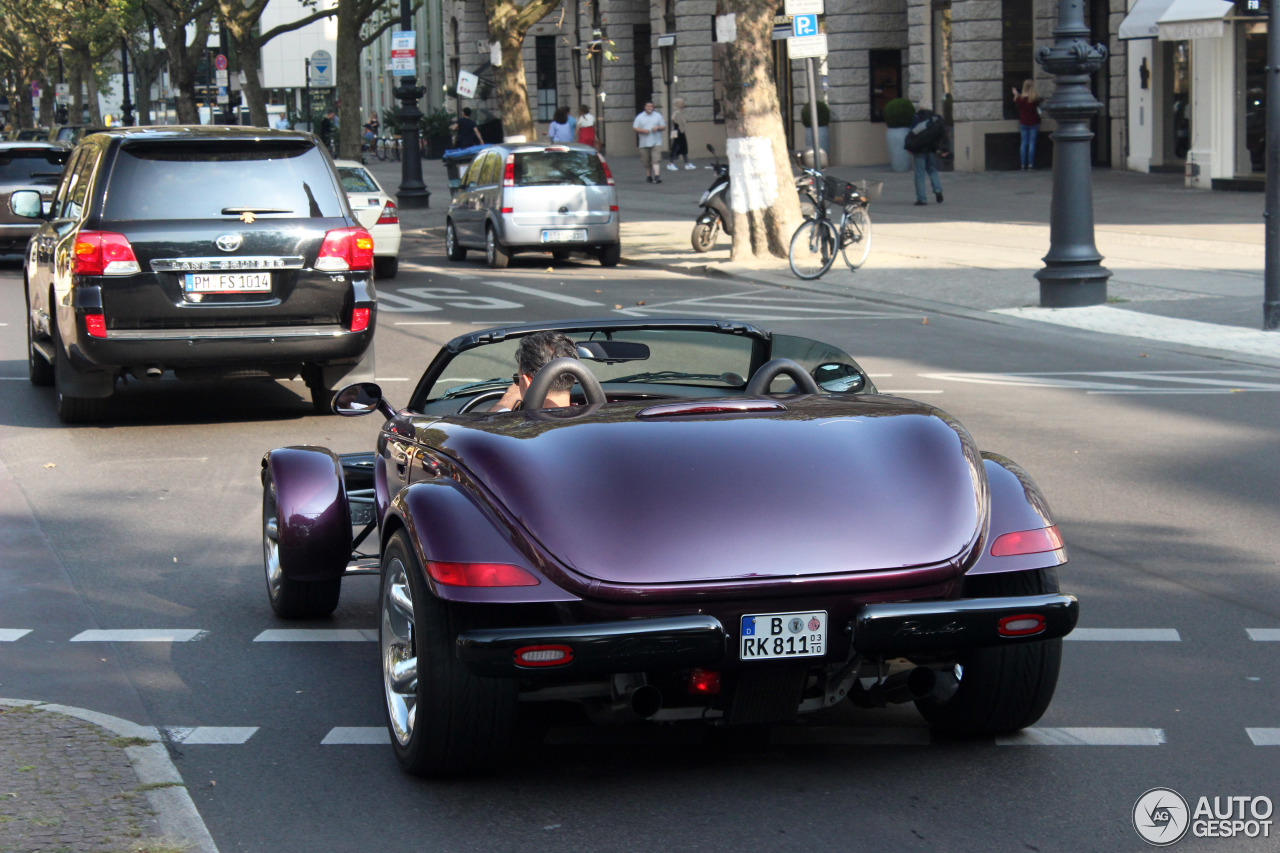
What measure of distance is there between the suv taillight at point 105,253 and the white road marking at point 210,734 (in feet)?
18.3

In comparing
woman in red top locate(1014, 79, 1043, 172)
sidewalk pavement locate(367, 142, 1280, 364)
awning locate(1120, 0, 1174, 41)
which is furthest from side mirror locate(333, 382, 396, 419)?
woman in red top locate(1014, 79, 1043, 172)

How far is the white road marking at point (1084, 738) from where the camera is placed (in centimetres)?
466

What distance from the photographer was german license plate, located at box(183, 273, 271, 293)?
33.1 feet

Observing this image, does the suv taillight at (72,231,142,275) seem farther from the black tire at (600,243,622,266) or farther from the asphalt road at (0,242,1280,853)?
the black tire at (600,243,622,266)

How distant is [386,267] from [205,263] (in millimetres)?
11110

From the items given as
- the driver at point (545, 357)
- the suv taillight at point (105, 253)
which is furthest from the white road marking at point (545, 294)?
the driver at point (545, 357)

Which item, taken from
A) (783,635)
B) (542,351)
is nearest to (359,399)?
(542,351)

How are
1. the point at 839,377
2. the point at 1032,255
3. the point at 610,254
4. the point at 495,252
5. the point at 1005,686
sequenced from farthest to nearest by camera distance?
1. the point at 610,254
2. the point at 495,252
3. the point at 1032,255
4. the point at 839,377
5. the point at 1005,686

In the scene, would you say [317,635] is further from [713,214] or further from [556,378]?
[713,214]

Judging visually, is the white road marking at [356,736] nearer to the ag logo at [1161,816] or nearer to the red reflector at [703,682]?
the red reflector at [703,682]

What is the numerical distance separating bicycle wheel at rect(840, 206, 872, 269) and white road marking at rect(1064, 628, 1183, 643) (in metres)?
14.2

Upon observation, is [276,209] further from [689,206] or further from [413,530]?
[689,206]

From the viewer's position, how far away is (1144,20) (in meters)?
29.0

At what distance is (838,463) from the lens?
420 cm
